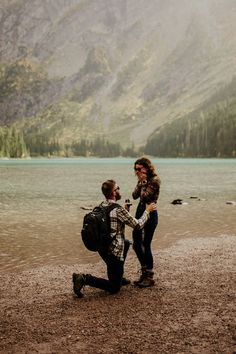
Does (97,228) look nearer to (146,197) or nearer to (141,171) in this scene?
(146,197)

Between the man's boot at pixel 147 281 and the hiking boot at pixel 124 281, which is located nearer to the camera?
the man's boot at pixel 147 281

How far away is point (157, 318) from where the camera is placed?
37.2 feet

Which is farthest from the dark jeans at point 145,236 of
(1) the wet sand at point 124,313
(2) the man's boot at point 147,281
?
(1) the wet sand at point 124,313

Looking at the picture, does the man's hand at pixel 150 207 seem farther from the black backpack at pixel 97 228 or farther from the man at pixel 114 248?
the black backpack at pixel 97 228

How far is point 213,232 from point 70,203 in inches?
777

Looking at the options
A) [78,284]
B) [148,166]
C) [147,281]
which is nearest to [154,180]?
[148,166]

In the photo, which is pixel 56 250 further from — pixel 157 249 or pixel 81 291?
pixel 81 291

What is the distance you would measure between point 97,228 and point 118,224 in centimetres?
73

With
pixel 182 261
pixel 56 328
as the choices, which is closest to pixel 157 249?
pixel 182 261

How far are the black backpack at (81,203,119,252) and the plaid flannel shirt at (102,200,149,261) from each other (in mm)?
134

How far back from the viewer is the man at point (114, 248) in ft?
43.5

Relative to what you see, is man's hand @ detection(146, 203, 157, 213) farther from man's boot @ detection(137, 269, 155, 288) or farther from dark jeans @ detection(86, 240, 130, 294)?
man's boot @ detection(137, 269, 155, 288)

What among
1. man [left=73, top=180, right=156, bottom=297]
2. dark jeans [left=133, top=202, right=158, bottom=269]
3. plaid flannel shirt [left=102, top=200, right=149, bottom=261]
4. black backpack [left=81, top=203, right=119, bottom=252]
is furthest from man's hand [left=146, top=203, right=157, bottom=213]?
black backpack [left=81, top=203, right=119, bottom=252]

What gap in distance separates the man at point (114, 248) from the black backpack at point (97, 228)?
0.15 metres
